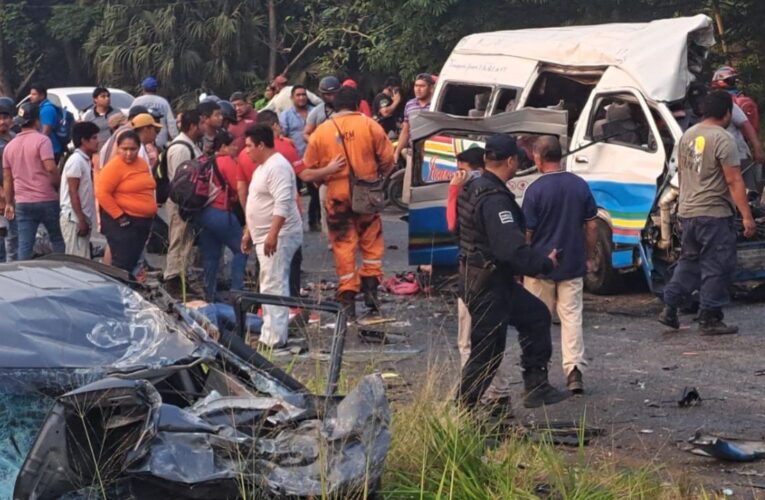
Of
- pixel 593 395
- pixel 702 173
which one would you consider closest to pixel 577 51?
pixel 702 173

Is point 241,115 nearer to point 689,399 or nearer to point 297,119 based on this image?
point 297,119

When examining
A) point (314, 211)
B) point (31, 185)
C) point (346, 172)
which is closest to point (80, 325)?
point (346, 172)

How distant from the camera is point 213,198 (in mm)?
10922

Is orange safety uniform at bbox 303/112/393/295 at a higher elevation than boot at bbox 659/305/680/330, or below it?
higher

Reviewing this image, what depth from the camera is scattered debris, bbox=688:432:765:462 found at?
22.5 feet

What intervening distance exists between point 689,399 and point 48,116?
1042 cm

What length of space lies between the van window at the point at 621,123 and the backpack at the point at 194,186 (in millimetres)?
3412

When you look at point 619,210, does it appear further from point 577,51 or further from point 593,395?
point 593,395

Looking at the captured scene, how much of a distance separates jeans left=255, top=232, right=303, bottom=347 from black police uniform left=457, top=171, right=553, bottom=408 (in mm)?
2463

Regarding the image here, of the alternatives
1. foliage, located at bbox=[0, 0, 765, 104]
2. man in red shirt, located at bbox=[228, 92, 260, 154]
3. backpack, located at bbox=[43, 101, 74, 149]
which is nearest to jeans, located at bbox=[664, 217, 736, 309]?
man in red shirt, located at bbox=[228, 92, 260, 154]

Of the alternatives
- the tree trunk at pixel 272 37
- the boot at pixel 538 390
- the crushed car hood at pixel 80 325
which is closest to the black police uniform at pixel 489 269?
the boot at pixel 538 390

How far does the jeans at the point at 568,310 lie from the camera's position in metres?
8.48

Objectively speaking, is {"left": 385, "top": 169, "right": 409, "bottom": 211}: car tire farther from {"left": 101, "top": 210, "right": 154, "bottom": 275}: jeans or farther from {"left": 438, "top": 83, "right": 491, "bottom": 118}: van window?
{"left": 101, "top": 210, "right": 154, "bottom": 275}: jeans

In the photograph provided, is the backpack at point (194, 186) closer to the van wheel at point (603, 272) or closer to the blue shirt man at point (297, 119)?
the van wheel at point (603, 272)
